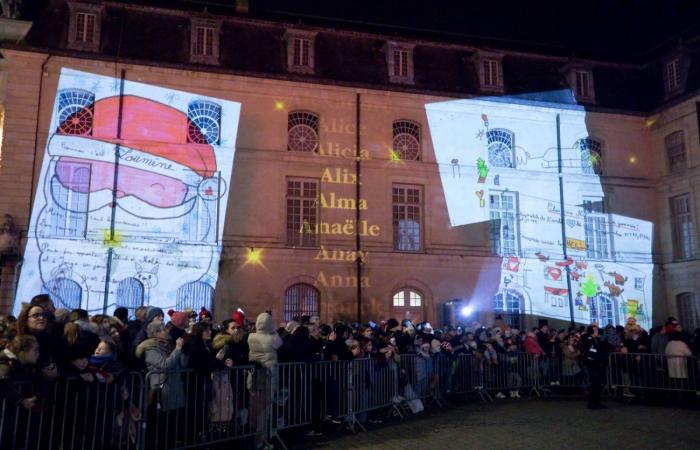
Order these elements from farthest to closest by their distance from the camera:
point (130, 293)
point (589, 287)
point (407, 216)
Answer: point (589, 287) → point (407, 216) → point (130, 293)

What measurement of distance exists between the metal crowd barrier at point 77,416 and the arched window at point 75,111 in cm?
1569

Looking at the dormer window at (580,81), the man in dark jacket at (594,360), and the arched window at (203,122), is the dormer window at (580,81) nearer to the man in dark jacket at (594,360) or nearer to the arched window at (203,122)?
the arched window at (203,122)

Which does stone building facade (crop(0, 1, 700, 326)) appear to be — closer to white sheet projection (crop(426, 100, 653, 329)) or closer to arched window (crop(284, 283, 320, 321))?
arched window (crop(284, 283, 320, 321))

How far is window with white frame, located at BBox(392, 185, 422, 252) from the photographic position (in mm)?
23797

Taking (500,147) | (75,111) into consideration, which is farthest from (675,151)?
(75,111)

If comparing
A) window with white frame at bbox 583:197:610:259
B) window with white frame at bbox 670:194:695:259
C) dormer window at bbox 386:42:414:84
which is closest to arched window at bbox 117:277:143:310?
dormer window at bbox 386:42:414:84

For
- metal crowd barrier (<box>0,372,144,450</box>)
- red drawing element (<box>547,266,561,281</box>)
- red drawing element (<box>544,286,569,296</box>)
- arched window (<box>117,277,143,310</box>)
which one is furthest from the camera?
red drawing element (<box>547,266,561,281</box>)

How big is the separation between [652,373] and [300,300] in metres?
11.6

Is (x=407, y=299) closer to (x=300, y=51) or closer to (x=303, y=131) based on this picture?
(x=303, y=131)

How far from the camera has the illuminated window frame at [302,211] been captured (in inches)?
894

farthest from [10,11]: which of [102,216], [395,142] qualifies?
[395,142]

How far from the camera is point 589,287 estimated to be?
82.3 ft

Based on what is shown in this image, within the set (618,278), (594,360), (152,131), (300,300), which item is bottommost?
(594,360)

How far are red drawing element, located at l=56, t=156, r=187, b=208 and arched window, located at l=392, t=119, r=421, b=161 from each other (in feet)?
26.7
